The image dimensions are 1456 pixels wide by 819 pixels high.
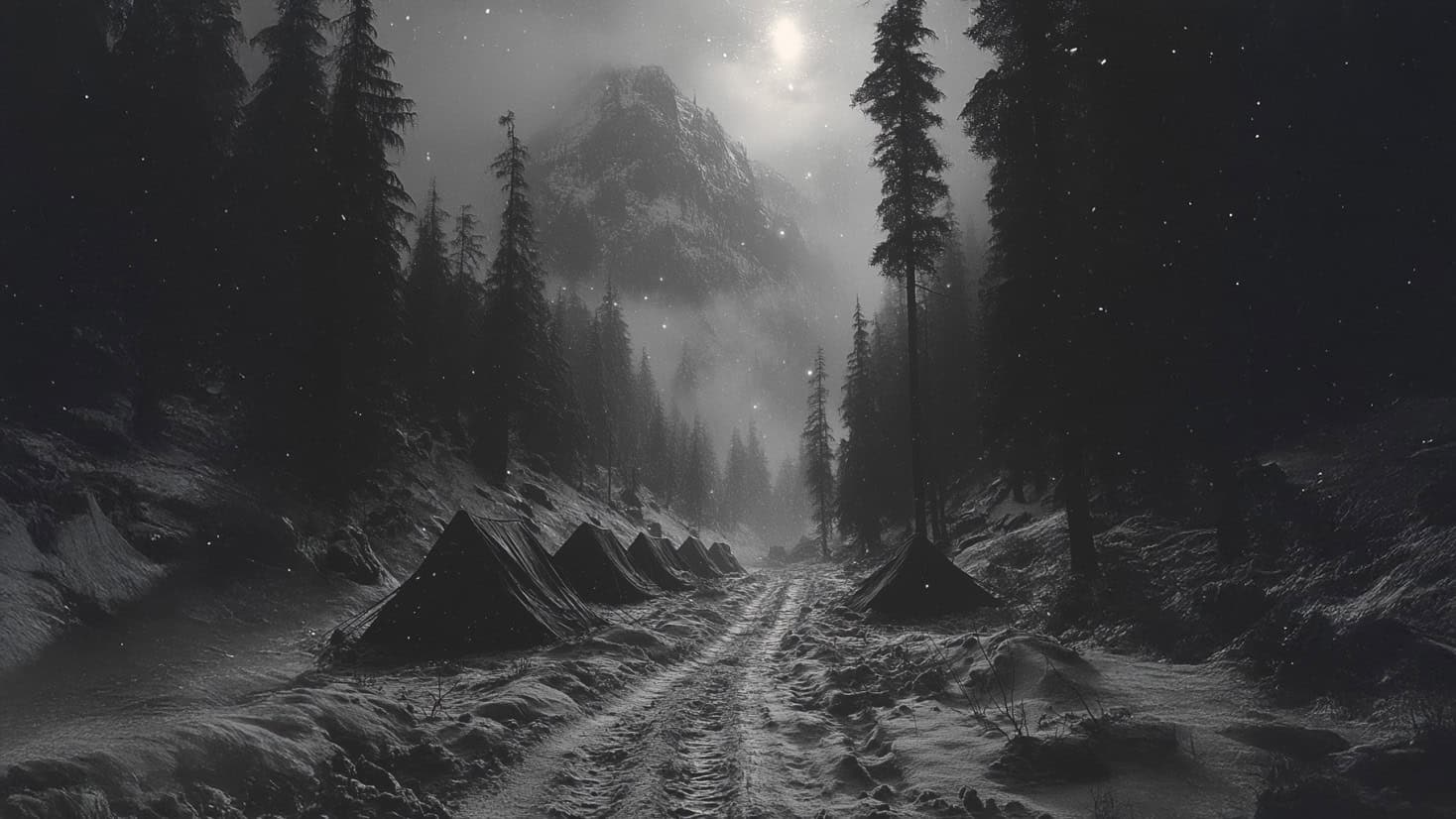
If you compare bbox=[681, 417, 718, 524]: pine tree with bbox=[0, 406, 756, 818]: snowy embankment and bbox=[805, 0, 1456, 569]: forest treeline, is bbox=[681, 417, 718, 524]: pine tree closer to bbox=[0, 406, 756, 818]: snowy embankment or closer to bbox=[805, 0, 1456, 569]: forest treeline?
bbox=[0, 406, 756, 818]: snowy embankment

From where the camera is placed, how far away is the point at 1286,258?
29.6ft

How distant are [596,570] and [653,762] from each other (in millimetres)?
12439

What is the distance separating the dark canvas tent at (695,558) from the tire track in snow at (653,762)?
63.7 ft

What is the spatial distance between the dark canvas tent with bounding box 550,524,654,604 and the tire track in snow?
341 inches

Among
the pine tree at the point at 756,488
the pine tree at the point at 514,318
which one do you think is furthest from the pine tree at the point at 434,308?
the pine tree at the point at 756,488

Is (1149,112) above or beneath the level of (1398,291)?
above

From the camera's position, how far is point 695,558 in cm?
2844

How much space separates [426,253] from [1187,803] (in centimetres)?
4148

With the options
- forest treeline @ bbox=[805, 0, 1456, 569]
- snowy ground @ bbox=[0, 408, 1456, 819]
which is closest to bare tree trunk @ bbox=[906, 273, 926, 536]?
forest treeline @ bbox=[805, 0, 1456, 569]

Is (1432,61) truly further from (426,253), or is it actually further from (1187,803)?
(426,253)

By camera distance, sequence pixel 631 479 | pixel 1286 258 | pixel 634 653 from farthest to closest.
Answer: pixel 631 479
pixel 634 653
pixel 1286 258

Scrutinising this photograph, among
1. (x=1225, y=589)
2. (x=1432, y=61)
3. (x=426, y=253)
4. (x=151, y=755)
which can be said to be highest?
(x=426, y=253)

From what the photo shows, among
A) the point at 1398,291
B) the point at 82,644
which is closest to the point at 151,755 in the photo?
the point at 82,644

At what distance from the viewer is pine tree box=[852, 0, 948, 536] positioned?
17.5 m
